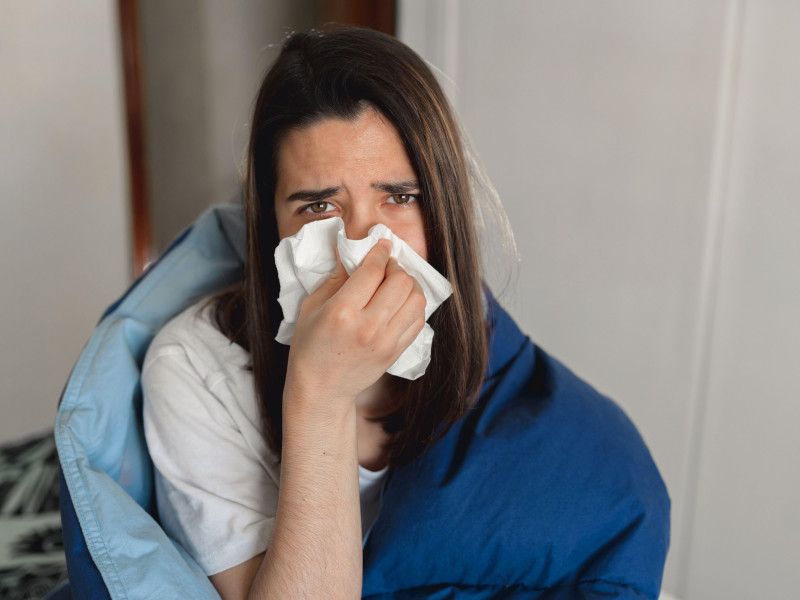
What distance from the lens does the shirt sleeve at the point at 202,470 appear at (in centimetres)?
90

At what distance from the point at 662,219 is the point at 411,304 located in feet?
3.77

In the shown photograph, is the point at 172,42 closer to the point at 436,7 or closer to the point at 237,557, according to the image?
the point at 436,7

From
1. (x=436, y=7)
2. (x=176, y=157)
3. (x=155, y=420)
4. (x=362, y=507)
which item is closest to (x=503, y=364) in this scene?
(x=362, y=507)

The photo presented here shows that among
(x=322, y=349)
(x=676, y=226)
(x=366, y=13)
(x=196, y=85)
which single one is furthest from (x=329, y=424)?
(x=196, y=85)

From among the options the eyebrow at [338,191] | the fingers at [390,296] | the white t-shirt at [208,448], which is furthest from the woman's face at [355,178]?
the white t-shirt at [208,448]

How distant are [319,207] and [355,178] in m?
0.08

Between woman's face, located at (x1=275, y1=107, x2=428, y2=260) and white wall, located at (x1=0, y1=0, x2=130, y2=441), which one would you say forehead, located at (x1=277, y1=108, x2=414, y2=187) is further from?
white wall, located at (x1=0, y1=0, x2=130, y2=441)

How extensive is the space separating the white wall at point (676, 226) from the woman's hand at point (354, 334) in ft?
3.69

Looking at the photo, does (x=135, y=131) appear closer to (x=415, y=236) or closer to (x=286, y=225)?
(x=286, y=225)

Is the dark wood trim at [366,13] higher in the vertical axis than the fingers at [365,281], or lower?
higher

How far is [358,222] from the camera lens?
94 cm

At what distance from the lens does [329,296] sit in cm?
89

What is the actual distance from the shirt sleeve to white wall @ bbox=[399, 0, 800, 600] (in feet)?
3.88

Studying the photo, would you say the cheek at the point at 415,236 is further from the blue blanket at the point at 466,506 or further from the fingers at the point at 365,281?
the blue blanket at the point at 466,506
